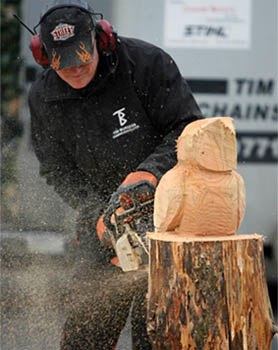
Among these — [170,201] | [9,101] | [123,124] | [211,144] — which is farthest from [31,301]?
[9,101]

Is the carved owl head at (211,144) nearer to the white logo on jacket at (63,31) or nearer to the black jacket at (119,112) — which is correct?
the black jacket at (119,112)

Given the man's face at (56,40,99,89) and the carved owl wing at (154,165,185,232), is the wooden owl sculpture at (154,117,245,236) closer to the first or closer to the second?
the carved owl wing at (154,165,185,232)

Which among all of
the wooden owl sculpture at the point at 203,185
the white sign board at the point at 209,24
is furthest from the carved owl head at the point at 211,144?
the white sign board at the point at 209,24

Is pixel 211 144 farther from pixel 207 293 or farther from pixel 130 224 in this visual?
pixel 130 224

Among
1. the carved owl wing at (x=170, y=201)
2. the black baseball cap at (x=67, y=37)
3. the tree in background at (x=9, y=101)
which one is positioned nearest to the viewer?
the carved owl wing at (x=170, y=201)

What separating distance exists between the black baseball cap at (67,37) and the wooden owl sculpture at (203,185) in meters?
0.79

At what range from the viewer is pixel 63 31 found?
4.35 meters

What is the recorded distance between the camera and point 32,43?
178 inches

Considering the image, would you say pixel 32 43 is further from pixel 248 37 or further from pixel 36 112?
pixel 248 37

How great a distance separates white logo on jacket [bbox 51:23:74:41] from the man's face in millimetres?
142

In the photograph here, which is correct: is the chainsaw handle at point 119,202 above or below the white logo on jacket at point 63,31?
below

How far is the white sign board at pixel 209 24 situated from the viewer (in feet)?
23.5

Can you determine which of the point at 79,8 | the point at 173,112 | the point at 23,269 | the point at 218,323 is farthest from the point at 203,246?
the point at 23,269

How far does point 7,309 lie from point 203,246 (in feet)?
7.54
